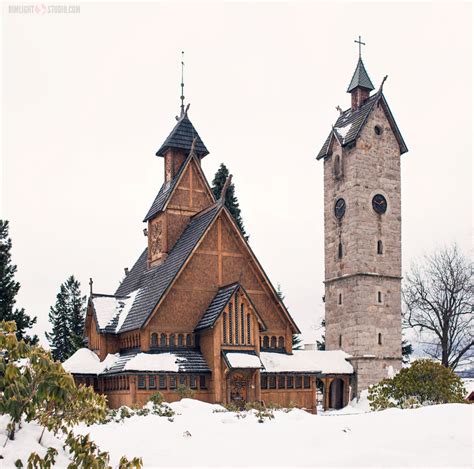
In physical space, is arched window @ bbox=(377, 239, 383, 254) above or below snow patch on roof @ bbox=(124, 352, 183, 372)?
above

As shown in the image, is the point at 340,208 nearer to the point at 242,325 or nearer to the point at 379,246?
the point at 379,246

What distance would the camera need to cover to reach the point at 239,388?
32.0 metres

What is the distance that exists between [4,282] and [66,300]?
18882 millimetres

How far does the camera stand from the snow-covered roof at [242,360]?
3036 centimetres

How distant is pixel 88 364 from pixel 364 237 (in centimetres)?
2195

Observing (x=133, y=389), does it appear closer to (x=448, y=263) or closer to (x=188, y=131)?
(x=188, y=131)

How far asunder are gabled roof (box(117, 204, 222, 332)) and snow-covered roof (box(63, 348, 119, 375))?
5.28 ft

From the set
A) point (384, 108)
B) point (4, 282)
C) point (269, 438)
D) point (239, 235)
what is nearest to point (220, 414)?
point (269, 438)

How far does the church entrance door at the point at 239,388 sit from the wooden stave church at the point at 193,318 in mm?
44

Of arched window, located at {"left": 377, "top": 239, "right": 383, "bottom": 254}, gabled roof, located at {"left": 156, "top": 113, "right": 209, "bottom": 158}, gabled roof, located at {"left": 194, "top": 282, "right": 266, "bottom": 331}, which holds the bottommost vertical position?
gabled roof, located at {"left": 194, "top": 282, "right": 266, "bottom": 331}

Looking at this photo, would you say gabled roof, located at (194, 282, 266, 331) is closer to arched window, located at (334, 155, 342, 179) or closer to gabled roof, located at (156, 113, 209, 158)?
gabled roof, located at (156, 113, 209, 158)

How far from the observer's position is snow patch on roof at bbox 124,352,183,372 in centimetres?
3020

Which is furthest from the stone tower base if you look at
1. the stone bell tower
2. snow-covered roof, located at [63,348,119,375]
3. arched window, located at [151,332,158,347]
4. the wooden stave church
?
arched window, located at [151,332,158,347]

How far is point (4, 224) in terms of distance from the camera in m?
38.4
